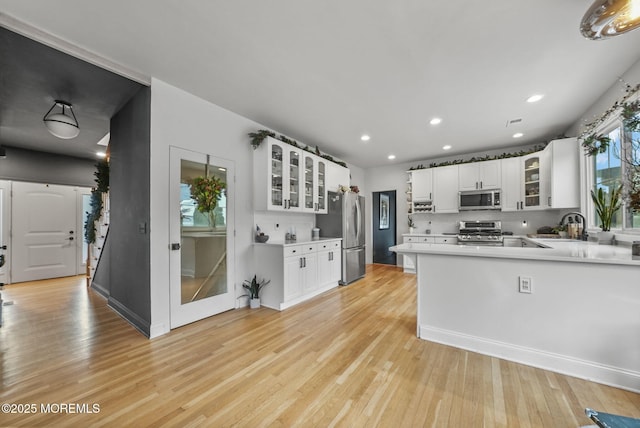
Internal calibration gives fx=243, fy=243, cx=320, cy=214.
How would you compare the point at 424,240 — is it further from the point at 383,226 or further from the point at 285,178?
the point at 285,178

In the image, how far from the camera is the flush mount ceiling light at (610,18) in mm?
1421

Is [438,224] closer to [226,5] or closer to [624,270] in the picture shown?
[624,270]

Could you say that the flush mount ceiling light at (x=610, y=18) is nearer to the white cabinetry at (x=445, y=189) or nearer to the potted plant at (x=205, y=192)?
the potted plant at (x=205, y=192)

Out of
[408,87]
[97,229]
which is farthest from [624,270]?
[97,229]

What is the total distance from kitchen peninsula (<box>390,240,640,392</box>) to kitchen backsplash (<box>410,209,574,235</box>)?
10.6 feet

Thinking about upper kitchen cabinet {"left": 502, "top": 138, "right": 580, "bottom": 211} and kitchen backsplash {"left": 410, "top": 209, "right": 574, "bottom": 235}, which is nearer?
upper kitchen cabinet {"left": 502, "top": 138, "right": 580, "bottom": 211}

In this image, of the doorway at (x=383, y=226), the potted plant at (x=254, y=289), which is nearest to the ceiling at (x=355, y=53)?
the potted plant at (x=254, y=289)

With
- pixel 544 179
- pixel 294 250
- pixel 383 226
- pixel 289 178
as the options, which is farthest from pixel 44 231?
pixel 544 179

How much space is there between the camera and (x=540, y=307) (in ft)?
6.78

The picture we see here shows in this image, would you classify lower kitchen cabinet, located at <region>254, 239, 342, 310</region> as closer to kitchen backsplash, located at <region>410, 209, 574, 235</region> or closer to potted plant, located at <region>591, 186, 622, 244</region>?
kitchen backsplash, located at <region>410, 209, 574, 235</region>

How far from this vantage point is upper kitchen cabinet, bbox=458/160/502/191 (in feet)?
16.3

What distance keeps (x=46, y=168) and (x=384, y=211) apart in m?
8.16

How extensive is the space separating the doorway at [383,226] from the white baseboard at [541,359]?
14.7 feet

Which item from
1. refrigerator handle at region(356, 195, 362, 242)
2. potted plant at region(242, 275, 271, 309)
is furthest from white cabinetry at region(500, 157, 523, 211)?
potted plant at region(242, 275, 271, 309)
